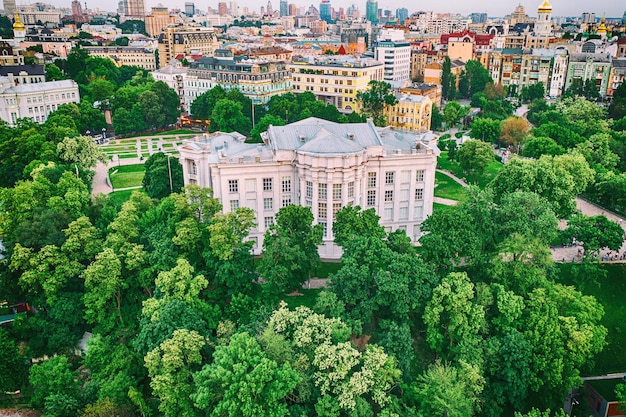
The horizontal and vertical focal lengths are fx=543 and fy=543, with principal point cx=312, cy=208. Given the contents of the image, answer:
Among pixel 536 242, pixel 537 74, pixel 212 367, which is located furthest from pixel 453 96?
pixel 212 367

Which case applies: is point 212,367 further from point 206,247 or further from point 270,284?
point 206,247

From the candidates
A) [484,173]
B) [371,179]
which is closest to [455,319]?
[371,179]

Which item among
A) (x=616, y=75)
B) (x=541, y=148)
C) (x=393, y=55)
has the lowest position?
(x=541, y=148)

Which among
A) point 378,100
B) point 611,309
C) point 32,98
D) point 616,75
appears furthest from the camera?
point 616,75

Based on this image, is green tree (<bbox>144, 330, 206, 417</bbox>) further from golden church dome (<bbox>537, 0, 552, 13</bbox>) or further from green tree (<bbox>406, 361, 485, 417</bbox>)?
golden church dome (<bbox>537, 0, 552, 13</bbox>)

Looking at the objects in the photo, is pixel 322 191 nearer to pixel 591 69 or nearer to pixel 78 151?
pixel 78 151

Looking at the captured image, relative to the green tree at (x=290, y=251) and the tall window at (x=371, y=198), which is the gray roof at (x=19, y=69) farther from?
the green tree at (x=290, y=251)
